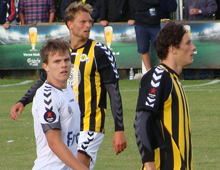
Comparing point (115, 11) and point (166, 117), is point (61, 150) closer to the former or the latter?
A: point (166, 117)

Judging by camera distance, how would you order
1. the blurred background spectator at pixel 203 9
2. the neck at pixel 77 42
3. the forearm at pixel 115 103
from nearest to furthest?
1. the forearm at pixel 115 103
2. the neck at pixel 77 42
3. the blurred background spectator at pixel 203 9

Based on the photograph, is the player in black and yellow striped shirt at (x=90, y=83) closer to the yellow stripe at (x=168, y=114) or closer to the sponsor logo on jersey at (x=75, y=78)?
the sponsor logo on jersey at (x=75, y=78)

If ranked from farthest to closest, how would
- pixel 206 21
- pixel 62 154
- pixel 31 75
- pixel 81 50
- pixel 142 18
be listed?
pixel 31 75, pixel 206 21, pixel 142 18, pixel 81 50, pixel 62 154

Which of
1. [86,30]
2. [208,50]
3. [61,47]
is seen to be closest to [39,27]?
[208,50]

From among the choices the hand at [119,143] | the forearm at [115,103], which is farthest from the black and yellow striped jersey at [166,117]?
the forearm at [115,103]

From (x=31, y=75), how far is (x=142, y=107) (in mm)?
13027

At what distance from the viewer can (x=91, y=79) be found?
6391mm

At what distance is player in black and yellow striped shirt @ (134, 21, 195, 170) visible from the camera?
→ 4.46 m

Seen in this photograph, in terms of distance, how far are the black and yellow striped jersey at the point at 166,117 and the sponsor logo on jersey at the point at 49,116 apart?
0.63m

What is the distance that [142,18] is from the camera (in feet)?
46.9

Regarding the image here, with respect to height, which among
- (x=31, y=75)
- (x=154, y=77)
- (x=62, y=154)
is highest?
(x=154, y=77)

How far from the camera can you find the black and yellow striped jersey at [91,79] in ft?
20.8

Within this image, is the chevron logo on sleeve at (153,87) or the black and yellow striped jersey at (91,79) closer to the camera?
the chevron logo on sleeve at (153,87)

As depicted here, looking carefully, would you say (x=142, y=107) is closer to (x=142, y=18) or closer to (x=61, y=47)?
(x=61, y=47)
